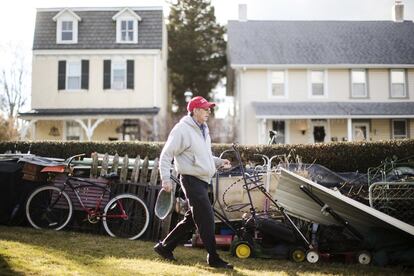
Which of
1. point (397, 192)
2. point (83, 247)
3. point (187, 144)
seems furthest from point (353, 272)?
point (83, 247)

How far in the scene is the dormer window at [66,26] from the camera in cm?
2283

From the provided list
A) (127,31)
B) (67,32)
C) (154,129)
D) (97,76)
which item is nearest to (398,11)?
(127,31)

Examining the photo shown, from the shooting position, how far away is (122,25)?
2300 cm

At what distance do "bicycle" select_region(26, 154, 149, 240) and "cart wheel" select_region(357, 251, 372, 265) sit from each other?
3195mm

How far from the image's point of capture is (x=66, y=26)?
2308 centimetres

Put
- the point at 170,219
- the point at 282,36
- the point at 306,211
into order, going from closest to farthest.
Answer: the point at 306,211 → the point at 170,219 → the point at 282,36

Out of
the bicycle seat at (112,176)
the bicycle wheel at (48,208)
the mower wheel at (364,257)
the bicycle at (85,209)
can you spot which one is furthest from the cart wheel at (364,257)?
the bicycle wheel at (48,208)

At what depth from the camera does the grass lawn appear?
4.70 m

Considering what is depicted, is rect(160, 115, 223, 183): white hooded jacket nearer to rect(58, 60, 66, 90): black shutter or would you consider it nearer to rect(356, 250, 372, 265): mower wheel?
rect(356, 250, 372, 265): mower wheel

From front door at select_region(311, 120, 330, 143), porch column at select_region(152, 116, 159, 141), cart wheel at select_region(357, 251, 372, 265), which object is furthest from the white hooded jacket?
front door at select_region(311, 120, 330, 143)

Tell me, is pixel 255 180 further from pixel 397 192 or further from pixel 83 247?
pixel 83 247

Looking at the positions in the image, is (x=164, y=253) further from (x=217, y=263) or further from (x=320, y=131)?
(x=320, y=131)

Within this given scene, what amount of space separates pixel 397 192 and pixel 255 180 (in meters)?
1.93

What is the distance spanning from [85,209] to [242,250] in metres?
2.81
